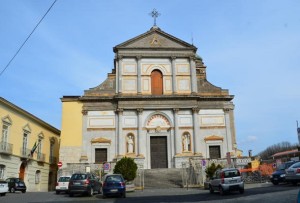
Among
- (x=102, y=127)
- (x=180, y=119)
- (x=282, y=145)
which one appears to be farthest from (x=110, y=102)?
(x=282, y=145)

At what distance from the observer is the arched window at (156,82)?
119ft

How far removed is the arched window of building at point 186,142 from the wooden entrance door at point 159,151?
1951 millimetres

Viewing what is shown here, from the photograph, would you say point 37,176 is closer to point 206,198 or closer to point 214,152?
point 214,152

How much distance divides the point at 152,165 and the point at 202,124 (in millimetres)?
7024

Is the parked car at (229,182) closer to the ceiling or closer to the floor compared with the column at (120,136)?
closer to the floor

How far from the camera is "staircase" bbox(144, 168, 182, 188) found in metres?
28.2

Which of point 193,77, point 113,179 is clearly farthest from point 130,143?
point 113,179

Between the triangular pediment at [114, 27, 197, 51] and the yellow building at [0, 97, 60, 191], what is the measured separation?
1426cm

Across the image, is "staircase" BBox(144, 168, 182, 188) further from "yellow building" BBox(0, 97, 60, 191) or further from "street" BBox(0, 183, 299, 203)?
"yellow building" BBox(0, 97, 60, 191)

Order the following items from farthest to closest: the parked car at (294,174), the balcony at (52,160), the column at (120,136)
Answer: the balcony at (52,160) → the column at (120,136) → the parked car at (294,174)

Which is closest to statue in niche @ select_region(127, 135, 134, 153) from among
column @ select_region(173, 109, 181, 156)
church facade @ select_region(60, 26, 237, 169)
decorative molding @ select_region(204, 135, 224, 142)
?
church facade @ select_region(60, 26, 237, 169)

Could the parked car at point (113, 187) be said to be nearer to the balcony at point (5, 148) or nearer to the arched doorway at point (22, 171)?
the balcony at point (5, 148)

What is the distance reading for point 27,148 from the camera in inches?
1351

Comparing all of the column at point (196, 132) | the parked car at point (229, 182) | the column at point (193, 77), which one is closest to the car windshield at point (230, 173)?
the parked car at point (229, 182)
